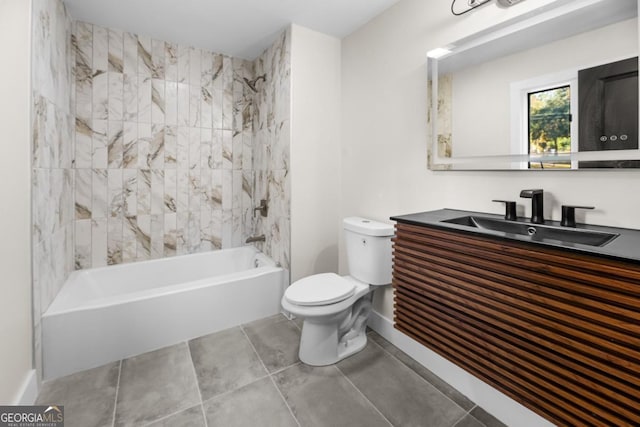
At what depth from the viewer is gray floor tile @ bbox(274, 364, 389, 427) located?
147 centimetres

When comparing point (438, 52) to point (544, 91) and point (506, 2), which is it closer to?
point (506, 2)

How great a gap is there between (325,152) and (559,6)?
1680 millimetres

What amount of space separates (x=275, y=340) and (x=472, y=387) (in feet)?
4.17

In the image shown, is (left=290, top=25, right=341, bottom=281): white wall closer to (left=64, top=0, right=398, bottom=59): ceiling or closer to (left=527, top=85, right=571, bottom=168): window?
(left=64, top=0, right=398, bottom=59): ceiling

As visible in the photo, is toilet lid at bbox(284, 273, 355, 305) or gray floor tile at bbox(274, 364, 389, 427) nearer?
gray floor tile at bbox(274, 364, 389, 427)

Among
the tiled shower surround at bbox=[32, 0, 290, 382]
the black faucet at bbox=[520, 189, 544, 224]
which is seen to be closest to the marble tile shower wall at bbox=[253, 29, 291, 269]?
the tiled shower surround at bbox=[32, 0, 290, 382]

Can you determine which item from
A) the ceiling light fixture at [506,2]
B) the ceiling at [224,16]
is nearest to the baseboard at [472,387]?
the ceiling light fixture at [506,2]

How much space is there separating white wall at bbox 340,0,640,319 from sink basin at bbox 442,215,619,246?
0.12 meters

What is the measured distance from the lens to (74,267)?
2434mm

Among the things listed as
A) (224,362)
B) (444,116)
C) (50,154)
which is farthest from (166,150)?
(444,116)

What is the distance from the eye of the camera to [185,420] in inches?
57.6

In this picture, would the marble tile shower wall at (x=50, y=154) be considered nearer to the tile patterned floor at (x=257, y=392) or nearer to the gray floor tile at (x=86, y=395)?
the gray floor tile at (x=86, y=395)

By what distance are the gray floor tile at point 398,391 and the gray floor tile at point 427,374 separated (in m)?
0.03

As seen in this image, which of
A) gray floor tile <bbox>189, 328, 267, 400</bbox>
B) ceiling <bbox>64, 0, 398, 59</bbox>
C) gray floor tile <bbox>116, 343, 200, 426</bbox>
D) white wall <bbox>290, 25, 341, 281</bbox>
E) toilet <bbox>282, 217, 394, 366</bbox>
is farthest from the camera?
white wall <bbox>290, 25, 341, 281</bbox>
